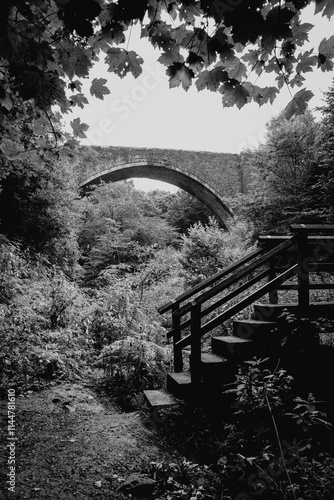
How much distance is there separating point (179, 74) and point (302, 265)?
2.23 metres

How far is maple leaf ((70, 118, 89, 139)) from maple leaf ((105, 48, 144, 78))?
554mm

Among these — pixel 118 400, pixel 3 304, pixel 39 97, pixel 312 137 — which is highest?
pixel 312 137

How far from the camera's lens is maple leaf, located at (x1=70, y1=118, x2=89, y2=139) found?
2748 millimetres

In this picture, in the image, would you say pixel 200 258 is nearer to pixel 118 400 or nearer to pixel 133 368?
pixel 133 368

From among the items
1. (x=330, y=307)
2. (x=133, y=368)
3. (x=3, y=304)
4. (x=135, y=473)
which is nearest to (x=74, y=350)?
(x=133, y=368)

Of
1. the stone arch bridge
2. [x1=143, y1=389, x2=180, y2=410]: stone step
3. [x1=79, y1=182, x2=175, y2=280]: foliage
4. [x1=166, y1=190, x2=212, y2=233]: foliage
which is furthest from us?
[x1=166, y1=190, x2=212, y2=233]: foliage

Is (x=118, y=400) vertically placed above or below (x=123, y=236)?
below

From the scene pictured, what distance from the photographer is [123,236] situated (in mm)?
15852

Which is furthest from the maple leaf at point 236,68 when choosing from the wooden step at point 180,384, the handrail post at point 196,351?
the wooden step at point 180,384

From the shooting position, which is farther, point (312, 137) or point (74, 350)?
point (312, 137)

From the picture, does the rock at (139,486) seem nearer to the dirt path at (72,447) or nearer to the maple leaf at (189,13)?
the dirt path at (72,447)

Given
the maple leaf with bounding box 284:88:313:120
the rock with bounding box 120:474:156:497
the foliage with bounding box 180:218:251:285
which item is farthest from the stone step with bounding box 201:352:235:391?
the foliage with bounding box 180:218:251:285

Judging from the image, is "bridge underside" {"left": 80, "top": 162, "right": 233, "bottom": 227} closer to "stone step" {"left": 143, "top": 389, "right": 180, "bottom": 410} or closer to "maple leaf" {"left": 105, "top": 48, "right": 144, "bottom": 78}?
"stone step" {"left": 143, "top": 389, "right": 180, "bottom": 410}

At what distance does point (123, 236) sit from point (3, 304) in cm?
1077
